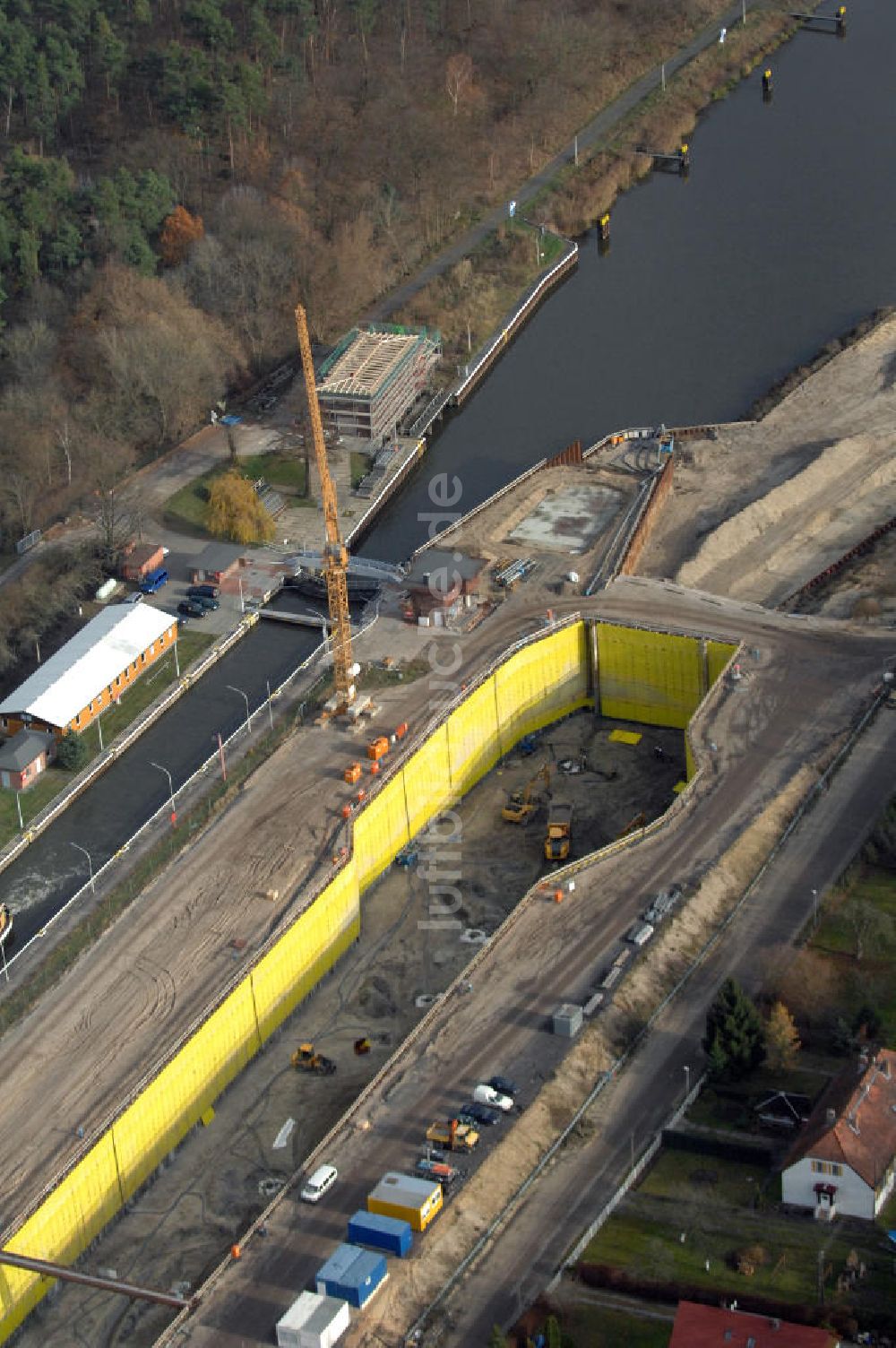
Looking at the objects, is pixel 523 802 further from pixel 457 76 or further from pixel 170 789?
pixel 457 76

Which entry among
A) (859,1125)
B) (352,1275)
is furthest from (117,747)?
(859,1125)

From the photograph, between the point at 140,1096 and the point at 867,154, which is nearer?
the point at 140,1096

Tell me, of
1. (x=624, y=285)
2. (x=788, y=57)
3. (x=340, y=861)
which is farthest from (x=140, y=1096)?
(x=788, y=57)

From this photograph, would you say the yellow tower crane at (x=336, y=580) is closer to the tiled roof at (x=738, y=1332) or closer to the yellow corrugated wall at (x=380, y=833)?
the yellow corrugated wall at (x=380, y=833)

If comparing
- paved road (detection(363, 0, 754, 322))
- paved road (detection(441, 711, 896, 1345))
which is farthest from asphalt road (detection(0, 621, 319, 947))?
paved road (detection(363, 0, 754, 322))

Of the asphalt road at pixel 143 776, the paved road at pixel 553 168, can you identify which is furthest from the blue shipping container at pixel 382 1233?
the paved road at pixel 553 168

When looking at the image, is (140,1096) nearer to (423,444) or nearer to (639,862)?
(639,862)
